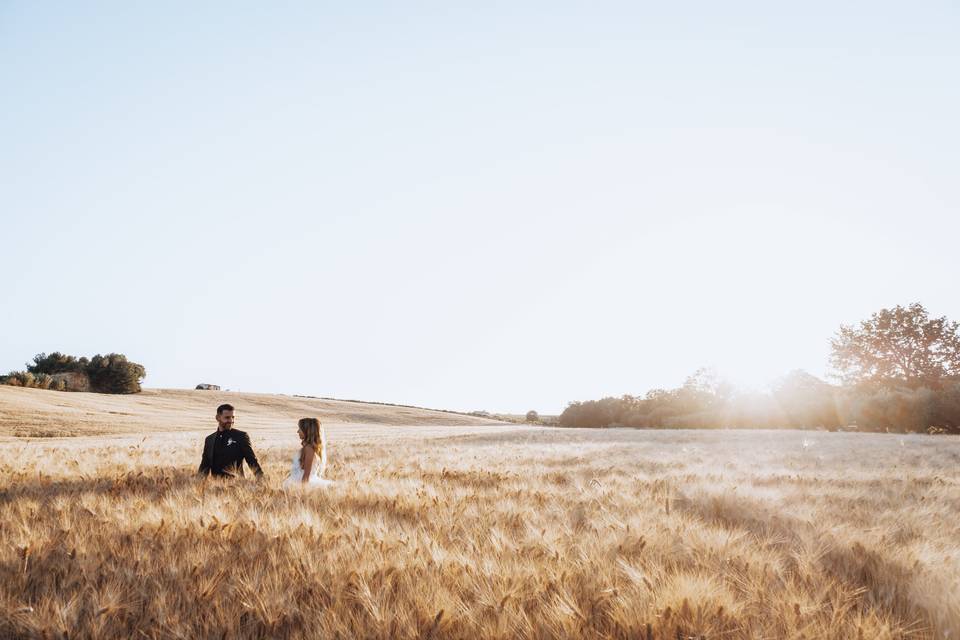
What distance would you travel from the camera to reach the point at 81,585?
2.72 meters

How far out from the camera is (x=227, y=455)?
8.35 metres

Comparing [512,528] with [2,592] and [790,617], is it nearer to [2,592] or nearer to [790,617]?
[790,617]

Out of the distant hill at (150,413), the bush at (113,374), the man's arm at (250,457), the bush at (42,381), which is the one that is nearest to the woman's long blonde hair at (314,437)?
the man's arm at (250,457)

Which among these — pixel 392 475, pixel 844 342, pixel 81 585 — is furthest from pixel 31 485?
pixel 844 342

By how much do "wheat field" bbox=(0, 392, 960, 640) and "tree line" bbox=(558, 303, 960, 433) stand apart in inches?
1528

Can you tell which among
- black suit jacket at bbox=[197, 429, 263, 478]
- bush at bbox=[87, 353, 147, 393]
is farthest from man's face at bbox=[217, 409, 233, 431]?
bush at bbox=[87, 353, 147, 393]

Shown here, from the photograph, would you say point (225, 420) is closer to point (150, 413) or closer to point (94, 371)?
point (150, 413)

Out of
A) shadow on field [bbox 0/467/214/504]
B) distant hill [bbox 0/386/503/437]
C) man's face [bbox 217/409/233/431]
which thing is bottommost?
distant hill [bbox 0/386/503/437]

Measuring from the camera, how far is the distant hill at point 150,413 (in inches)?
1154

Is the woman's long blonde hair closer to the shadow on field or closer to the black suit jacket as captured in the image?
the black suit jacket

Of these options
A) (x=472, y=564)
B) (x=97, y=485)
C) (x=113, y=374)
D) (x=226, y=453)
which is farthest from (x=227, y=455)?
(x=113, y=374)

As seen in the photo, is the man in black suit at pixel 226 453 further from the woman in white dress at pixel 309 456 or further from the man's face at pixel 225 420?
the woman in white dress at pixel 309 456

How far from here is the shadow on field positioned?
5.57 m

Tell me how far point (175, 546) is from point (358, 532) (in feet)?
4.03
